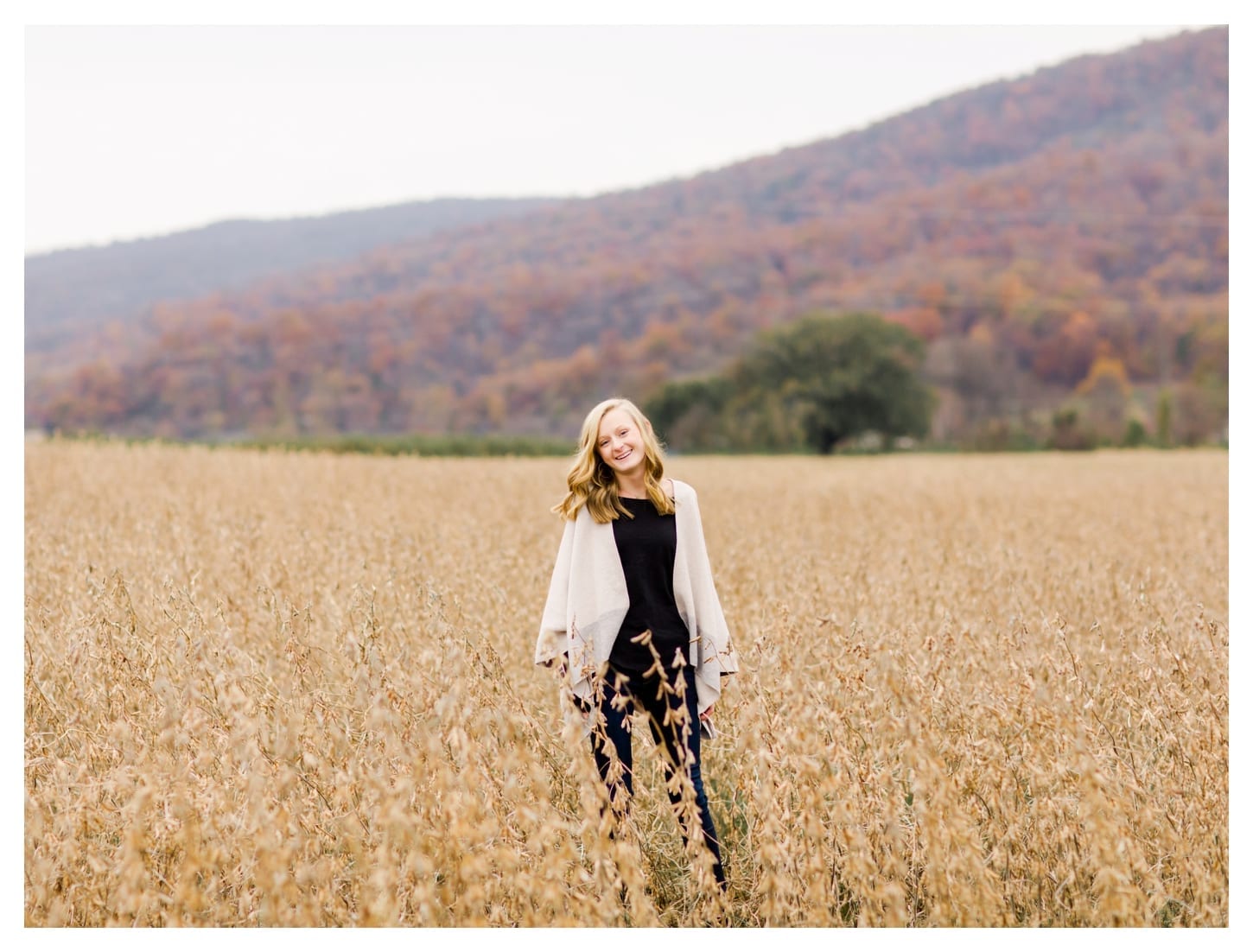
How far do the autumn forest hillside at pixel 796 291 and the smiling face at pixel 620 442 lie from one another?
138 feet

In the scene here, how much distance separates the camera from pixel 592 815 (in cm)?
197

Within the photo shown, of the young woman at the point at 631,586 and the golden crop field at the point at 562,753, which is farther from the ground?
the young woman at the point at 631,586

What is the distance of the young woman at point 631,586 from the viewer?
294cm

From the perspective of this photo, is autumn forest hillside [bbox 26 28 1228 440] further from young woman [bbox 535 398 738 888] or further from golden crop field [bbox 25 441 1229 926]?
young woman [bbox 535 398 738 888]

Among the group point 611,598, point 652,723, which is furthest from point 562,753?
A: point 611,598

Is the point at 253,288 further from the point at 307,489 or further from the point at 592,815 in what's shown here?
the point at 592,815

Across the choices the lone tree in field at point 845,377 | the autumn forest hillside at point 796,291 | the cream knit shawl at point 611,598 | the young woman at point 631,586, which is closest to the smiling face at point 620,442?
the young woman at point 631,586

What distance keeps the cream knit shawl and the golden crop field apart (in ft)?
0.62

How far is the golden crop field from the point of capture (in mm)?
2156

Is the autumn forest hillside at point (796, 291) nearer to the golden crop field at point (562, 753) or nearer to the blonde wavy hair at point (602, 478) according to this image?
the golden crop field at point (562, 753)

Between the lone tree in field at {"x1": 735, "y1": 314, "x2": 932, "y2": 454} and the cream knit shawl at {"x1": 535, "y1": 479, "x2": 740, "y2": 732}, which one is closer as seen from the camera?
the cream knit shawl at {"x1": 535, "y1": 479, "x2": 740, "y2": 732}

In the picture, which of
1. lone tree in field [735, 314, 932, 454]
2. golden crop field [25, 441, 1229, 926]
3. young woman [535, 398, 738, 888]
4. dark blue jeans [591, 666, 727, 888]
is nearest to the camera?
golden crop field [25, 441, 1229, 926]

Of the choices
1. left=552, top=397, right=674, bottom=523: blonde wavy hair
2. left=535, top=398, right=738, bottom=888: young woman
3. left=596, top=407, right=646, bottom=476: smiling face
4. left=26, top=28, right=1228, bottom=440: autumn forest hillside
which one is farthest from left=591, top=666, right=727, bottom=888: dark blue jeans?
left=26, top=28, right=1228, bottom=440: autumn forest hillside

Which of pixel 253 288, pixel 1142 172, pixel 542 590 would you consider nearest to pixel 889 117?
pixel 1142 172
